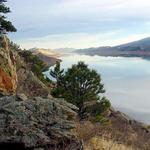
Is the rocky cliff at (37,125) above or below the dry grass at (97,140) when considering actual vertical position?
above

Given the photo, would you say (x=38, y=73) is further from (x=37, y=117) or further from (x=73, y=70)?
(x=37, y=117)

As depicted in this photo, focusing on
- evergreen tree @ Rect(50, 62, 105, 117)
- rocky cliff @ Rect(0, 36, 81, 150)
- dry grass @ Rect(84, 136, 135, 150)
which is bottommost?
evergreen tree @ Rect(50, 62, 105, 117)

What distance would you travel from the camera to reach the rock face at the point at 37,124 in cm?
966

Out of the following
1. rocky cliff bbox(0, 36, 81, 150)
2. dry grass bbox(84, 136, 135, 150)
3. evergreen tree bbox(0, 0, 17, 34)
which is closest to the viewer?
rocky cliff bbox(0, 36, 81, 150)

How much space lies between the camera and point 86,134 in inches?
453

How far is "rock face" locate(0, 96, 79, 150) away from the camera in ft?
31.7

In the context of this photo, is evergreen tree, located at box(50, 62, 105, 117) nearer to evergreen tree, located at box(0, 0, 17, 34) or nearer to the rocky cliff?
evergreen tree, located at box(0, 0, 17, 34)

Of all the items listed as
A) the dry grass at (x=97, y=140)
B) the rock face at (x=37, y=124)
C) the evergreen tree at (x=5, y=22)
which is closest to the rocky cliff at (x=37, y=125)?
the rock face at (x=37, y=124)

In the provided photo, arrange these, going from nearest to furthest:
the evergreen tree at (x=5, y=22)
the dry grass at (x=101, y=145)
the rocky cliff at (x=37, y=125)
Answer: the rocky cliff at (x=37, y=125) < the dry grass at (x=101, y=145) < the evergreen tree at (x=5, y=22)

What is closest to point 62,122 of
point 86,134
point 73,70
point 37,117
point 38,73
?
point 37,117

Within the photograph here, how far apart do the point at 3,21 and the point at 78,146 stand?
24.6m

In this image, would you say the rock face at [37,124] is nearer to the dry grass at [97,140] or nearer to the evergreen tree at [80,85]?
the dry grass at [97,140]

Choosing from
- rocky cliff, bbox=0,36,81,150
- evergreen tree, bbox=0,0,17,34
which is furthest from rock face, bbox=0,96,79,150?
evergreen tree, bbox=0,0,17,34

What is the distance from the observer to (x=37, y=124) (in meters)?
10.0
